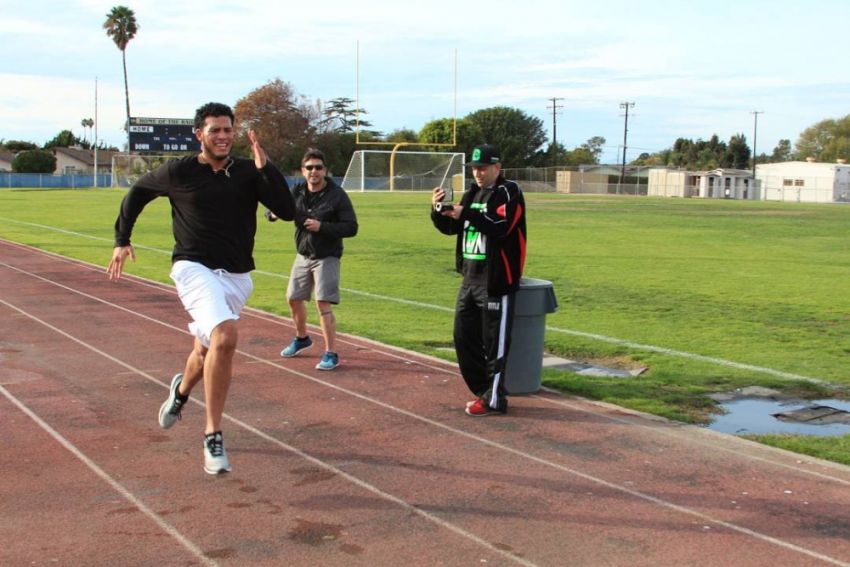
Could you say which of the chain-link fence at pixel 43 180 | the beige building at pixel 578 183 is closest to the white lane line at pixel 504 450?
the beige building at pixel 578 183

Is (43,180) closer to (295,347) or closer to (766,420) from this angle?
(295,347)

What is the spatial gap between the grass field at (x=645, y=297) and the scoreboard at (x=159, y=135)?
49.1m

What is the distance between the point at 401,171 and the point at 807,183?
50.0 metres

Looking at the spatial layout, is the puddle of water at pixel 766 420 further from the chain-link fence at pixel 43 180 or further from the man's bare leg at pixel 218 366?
the chain-link fence at pixel 43 180

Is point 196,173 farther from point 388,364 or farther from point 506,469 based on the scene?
point 388,364

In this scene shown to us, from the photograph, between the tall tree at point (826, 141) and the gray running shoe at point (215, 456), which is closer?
the gray running shoe at point (215, 456)

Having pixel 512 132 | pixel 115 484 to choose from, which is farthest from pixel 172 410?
pixel 512 132

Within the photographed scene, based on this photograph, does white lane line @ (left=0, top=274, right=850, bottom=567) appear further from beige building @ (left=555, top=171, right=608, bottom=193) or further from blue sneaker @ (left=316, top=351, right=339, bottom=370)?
beige building @ (left=555, top=171, right=608, bottom=193)

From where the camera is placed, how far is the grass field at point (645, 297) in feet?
27.1

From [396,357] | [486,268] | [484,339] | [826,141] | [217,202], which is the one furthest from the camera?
[826,141]

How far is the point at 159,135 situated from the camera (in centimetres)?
7825

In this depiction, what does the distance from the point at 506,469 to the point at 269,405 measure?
7.26 feet

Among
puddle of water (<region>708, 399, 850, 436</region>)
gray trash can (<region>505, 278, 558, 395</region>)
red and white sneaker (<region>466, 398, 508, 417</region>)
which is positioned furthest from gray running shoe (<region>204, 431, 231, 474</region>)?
puddle of water (<region>708, 399, 850, 436</region>)

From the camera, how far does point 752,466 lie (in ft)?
18.6
